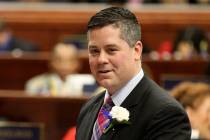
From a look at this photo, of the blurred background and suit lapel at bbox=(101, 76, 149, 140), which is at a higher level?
suit lapel at bbox=(101, 76, 149, 140)

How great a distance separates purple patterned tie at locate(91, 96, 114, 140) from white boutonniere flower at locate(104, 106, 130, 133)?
1.8 inches

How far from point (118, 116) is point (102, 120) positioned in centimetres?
21

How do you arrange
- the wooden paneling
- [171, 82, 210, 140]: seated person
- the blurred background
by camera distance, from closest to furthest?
1. [171, 82, 210, 140]: seated person
2. the blurred background
3. the wooden paneling

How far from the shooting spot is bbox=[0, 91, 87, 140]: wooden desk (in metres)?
6.82

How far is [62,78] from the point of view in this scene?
28.2ft

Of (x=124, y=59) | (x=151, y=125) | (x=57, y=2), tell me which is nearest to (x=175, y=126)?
(x=151, y=125)

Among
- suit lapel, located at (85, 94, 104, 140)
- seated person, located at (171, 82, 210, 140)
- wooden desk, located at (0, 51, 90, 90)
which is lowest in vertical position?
wooden desk, located at (0, 51, 90, 90)

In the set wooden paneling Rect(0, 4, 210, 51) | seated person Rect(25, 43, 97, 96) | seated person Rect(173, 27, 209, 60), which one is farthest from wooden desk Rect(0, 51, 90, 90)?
wooden paneling Rect(0, 4, 210, 51)

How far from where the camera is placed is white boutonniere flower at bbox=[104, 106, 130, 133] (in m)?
2.41

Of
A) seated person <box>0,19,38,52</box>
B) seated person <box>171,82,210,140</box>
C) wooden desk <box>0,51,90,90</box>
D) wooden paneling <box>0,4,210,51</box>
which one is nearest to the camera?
seated person <box>171,82,210,140</box>

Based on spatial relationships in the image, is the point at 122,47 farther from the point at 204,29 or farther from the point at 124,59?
the point at 204,29

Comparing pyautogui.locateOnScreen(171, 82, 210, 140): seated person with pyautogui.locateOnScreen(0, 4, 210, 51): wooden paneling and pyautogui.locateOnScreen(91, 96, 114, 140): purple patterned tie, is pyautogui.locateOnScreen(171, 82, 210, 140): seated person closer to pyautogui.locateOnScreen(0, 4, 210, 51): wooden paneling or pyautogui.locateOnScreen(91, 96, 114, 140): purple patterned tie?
pyautogui.locateOnScreen(91, 96, 114, 140): purple patterned tie

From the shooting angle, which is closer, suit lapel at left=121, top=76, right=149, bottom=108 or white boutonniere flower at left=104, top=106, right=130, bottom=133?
white boutonniere flower at left=104, top=106, right=130, bottom=133

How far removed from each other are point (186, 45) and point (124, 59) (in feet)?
23.9
